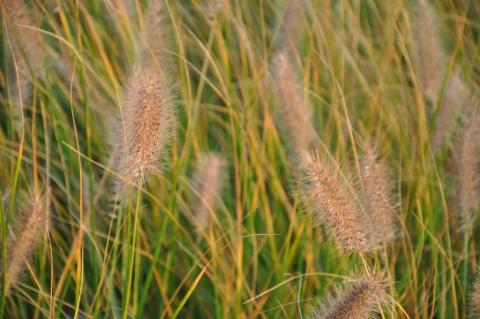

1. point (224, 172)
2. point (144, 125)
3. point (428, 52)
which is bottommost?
point (224, 172)

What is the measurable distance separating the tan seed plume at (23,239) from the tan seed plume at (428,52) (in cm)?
150

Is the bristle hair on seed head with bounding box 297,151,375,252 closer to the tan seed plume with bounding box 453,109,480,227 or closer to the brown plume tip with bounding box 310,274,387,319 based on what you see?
the brown plume tip with bounding box 310,274,387,319

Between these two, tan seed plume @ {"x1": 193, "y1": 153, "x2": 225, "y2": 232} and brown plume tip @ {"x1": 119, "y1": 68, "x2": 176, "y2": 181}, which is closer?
brown plume tip @ {"x1": 119, "y1": 68, "x2": 176, "y2": 181}

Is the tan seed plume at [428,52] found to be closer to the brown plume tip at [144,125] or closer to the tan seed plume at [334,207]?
the tan seed plume at [334,207]

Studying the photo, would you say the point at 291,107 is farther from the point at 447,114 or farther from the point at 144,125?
the point at 144,125

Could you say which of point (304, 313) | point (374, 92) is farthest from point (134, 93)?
point (374, 92)

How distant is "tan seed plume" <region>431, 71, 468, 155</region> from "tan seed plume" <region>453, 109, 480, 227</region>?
270 mm

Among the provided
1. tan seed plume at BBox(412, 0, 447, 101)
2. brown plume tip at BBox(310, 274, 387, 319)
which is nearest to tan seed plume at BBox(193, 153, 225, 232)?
brown plume tip at BBox(310, 274, 387, 319)

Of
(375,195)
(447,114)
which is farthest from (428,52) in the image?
(375,195)

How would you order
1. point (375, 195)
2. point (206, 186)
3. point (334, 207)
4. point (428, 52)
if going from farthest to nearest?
point (428, 52)
point (206, 186)
point (375, 195)
point (334, 207)

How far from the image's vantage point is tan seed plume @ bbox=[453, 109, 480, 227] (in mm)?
2406

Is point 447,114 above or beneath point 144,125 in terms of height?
beneath

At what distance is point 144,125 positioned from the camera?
72.6 inches

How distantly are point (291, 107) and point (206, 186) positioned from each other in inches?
15.5
